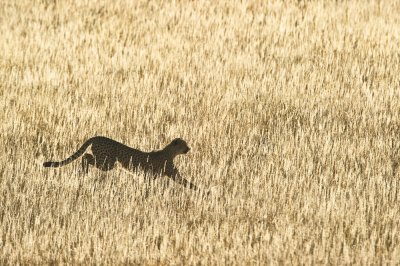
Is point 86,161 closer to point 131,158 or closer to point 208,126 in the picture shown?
point 131,158

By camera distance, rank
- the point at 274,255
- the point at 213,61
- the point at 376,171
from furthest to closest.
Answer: the point at 213,61 < the point at 376,171 < the point at 274,255

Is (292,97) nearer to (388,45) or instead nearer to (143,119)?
(143,119)

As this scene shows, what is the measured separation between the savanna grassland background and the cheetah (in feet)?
0.31

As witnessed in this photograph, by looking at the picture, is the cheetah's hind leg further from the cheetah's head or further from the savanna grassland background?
the cheetah's head

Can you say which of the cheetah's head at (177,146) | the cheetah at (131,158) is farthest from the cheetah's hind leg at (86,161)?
the cheetah's head at (177,146)

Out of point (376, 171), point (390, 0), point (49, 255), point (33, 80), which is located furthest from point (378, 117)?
point (390, 0)

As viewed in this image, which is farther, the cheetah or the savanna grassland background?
the cheetah

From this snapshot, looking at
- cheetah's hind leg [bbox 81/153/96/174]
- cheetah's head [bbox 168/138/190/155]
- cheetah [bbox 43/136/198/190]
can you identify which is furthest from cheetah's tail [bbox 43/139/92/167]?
cheetah's head [bbox 168/138/190/155]

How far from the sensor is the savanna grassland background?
6.04m

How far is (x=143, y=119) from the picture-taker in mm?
9430

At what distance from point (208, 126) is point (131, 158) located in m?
1.88

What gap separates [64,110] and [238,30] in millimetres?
4790

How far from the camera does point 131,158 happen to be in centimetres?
734

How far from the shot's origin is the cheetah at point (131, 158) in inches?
290
